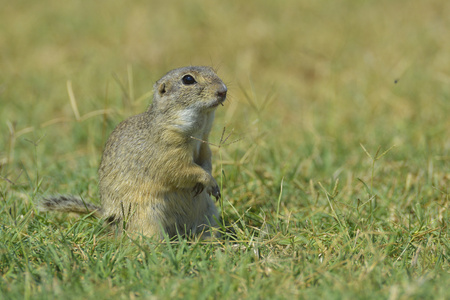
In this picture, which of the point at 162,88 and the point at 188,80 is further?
the point at 162,88

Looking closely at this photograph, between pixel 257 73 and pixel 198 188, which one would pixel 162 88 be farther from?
pixel 257 73

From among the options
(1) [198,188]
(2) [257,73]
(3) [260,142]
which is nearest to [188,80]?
(1) [198,188]

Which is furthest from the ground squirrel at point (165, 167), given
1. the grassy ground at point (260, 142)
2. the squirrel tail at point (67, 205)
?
the grassy ground at point (260, 142)

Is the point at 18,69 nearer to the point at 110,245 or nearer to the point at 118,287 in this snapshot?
the point at 110,245

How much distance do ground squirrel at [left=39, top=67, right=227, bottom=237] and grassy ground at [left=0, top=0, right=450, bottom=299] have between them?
7.5 inches

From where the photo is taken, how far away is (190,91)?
3.68 m

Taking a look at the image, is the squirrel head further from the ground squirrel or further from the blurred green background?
the blurred green background

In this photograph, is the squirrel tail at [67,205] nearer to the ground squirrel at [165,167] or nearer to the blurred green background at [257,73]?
the ground squirrel at [165,167]

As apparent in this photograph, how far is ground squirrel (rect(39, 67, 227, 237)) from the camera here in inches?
145

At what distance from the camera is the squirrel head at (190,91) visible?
11.8ft

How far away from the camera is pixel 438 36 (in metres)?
8.13

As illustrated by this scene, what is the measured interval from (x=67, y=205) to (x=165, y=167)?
2.49ft

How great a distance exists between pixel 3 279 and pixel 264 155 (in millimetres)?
2931

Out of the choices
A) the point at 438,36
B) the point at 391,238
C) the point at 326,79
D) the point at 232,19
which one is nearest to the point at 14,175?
the point at 391,238
